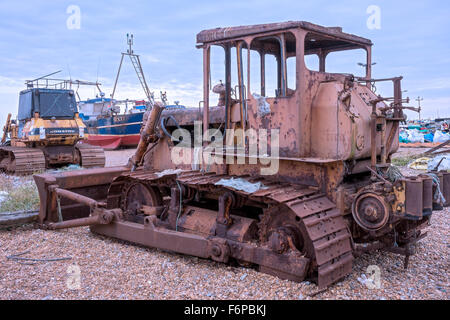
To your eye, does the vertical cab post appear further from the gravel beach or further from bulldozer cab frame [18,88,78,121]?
bulldozer cab frame [18,88,78,121]

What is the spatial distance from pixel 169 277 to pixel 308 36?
327cm

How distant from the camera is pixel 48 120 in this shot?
47.4ft

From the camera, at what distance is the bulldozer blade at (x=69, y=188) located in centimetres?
668

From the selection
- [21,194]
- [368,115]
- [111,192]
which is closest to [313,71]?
[368,115]

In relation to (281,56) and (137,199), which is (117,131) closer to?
(137,199)

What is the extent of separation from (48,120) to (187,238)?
10.9 meters

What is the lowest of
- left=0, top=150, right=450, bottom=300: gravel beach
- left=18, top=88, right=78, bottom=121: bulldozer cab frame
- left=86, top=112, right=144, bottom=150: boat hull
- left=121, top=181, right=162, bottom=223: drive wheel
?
left=0, top=150, right=450, bottom=300: gravel beach

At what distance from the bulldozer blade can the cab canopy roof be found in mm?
2878

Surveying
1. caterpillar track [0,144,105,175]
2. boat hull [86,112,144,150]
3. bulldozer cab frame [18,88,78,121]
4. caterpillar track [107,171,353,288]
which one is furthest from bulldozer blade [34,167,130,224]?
boat hull [86,112,144,150]

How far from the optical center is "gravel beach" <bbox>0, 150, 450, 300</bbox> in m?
4.34

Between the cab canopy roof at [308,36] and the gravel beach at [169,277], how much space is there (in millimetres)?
2725

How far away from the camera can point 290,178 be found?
5.09m

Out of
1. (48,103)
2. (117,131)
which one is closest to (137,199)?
(48,103)

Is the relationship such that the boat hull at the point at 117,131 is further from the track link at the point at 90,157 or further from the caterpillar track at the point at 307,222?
the caterpillar track at the point at 307,222
